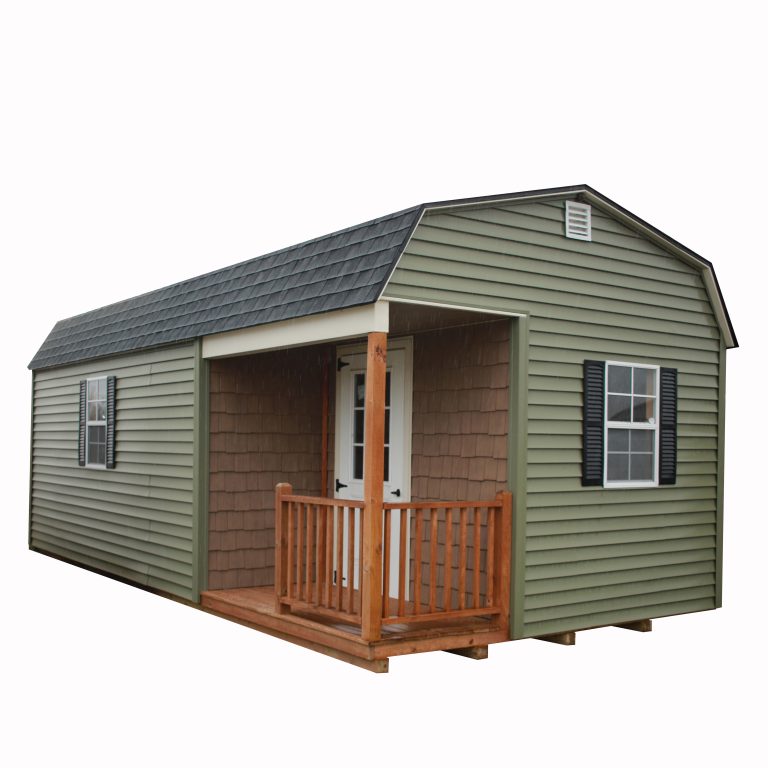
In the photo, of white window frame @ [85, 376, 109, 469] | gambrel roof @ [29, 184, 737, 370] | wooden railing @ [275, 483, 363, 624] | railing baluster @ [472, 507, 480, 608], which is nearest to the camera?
gambrel roof @ [29, 184, 737, 370]

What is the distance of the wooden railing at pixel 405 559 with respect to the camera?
6.37m

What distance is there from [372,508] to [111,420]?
17.0 feet

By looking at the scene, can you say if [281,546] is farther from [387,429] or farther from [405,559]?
[387,429]

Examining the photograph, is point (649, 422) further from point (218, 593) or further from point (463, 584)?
point (218, 593)

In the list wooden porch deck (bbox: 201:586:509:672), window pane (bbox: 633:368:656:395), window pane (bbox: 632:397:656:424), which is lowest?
wooden porch deck (bbox: 201:586:509:672)

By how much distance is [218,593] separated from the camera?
8.41 meters

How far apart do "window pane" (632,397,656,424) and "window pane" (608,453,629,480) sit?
1.07 ft

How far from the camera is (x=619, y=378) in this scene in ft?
25.0

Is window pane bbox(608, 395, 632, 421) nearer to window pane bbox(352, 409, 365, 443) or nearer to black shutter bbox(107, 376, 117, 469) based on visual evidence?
window pane bbox(352, 409, 365, 443)

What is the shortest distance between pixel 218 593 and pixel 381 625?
8.55 feet

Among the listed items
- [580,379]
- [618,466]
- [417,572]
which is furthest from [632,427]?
[417,572]

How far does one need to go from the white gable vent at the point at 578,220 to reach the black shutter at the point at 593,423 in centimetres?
99

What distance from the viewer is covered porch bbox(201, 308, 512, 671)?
631cm

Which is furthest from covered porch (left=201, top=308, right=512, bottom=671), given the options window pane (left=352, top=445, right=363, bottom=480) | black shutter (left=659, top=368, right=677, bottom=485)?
black shutter (left=659, top=368, right=677, bottom=485)
